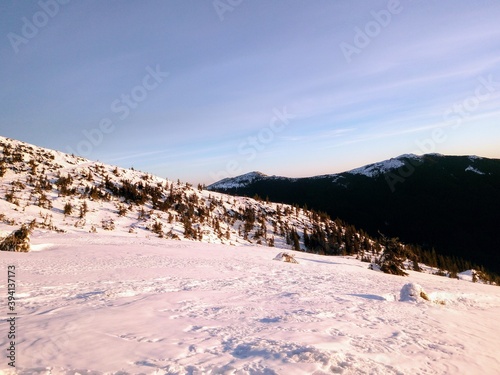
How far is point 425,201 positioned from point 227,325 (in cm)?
17394

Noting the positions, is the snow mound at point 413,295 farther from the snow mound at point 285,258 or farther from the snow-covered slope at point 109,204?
the snow-covered slope at point 109,204

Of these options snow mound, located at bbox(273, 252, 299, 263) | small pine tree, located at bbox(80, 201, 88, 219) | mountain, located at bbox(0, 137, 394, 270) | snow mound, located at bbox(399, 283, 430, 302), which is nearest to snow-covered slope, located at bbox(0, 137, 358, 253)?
mountain, located at bbox(0, 137, 394, 270)

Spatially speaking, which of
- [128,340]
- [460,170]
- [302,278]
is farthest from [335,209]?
[128,340]

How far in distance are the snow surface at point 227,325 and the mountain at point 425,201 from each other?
329 feet

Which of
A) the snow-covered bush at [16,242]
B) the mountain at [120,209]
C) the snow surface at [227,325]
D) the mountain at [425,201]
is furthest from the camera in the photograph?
the mountain at [425,201]

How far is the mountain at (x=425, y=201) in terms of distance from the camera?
397 feet

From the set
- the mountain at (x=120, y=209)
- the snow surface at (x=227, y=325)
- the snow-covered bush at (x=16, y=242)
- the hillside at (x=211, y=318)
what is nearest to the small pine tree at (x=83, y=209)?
the mountain at (x=120, y=209)

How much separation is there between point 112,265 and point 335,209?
140 meters

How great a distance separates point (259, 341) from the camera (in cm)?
536

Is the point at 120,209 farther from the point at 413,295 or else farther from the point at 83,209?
the point at 413,295

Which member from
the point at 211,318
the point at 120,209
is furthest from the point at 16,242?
the point at 120,209

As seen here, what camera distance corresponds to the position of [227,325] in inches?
244

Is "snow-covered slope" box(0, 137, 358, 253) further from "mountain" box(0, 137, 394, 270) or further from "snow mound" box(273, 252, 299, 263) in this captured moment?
"snow mound" box(273, 252, 299, 263)

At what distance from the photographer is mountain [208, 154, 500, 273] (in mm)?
121000
